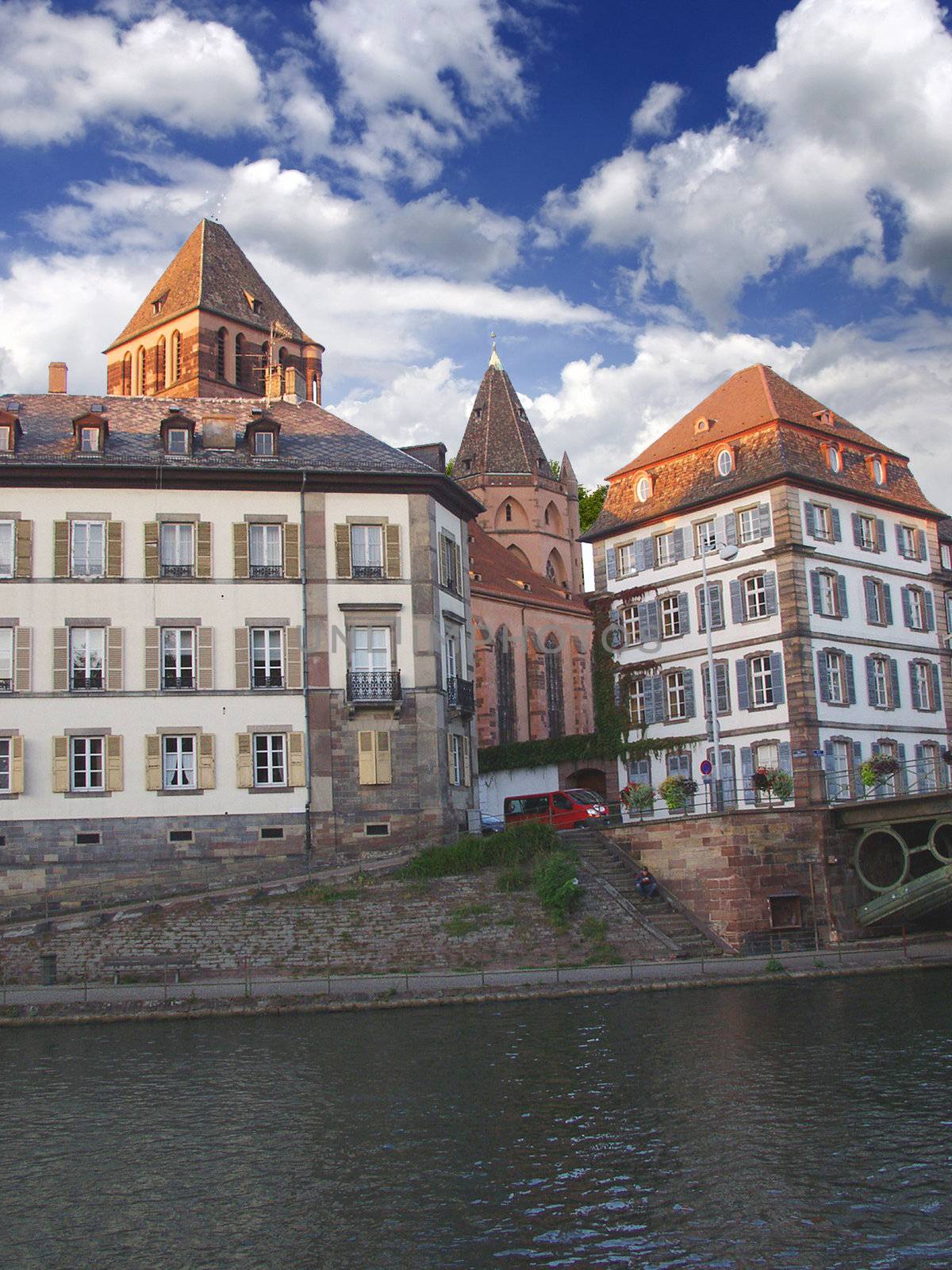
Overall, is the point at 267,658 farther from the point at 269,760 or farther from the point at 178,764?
the point at 178,764

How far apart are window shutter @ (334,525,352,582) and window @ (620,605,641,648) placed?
1598cm

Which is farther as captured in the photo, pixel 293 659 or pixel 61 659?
pixel 293 659

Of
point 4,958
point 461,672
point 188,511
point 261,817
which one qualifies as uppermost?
point 188,511

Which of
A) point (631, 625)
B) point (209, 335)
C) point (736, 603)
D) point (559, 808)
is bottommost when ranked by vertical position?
point (559, 808)

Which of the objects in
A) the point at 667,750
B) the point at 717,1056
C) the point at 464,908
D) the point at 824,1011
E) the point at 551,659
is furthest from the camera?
the point at 551,659

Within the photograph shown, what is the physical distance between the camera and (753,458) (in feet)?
179

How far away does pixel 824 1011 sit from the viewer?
3238cm

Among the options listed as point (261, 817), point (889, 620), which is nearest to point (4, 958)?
point (261, 817)

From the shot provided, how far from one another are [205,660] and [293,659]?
2.73m

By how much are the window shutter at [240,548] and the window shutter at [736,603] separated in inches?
745

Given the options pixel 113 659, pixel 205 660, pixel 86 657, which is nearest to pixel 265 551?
pixel 205 660

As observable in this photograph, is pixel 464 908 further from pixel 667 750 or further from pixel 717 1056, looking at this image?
pixel 667 750

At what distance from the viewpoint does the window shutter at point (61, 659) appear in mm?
43906

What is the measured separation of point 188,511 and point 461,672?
10819mm
